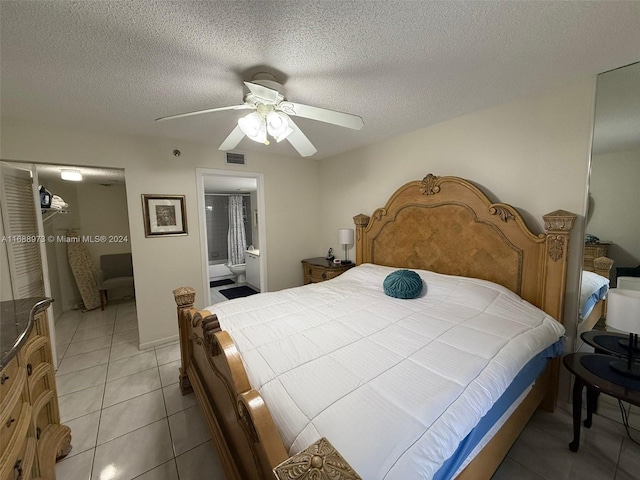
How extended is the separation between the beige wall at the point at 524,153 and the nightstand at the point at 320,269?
1202 mm

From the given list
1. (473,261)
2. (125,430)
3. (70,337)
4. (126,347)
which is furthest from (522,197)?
(70,337)

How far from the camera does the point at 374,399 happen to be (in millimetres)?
1017

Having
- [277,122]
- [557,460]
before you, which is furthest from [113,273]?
[557,460]

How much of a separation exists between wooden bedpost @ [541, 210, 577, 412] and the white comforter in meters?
0.15

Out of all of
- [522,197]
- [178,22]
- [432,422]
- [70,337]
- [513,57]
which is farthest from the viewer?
[70,337]

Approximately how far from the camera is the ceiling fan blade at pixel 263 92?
53.2 inches

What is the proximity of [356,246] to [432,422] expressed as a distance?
2502mm

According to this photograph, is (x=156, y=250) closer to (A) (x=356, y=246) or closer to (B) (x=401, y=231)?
(A) (x=356, y=246)

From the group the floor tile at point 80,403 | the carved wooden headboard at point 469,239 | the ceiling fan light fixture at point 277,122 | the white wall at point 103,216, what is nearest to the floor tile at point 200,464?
the floor tile at point 80,403

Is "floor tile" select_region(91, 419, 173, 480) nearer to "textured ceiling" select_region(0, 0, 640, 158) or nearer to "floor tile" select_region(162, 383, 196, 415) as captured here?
"floor tile" select_region(162, 383, 196, 415)

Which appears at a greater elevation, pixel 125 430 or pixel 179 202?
pixel 179 202

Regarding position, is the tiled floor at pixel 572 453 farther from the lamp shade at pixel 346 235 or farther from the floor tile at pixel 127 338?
the floor tile at pixel 127 338

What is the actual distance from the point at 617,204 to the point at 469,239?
2.97 feet

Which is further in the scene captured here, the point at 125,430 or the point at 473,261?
the point at 473,261
